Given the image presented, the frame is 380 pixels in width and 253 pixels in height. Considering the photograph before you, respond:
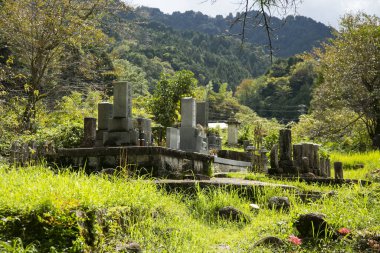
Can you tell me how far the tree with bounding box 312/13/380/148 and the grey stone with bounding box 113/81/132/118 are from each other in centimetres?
1584

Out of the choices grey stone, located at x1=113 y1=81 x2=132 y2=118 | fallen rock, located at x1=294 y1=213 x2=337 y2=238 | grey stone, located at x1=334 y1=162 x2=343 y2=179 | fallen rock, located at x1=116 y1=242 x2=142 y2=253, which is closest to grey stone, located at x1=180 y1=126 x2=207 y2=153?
grey stone, located at x1=113 y1=81 x2=132 y2=118

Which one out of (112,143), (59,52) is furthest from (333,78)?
(112,143)

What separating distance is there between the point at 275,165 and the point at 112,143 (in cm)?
399

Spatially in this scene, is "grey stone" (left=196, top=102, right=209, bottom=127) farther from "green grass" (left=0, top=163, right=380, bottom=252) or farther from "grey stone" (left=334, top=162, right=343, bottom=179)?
"green grass" (left=0, top=163, right=380, bottom=252)

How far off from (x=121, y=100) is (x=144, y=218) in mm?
5720

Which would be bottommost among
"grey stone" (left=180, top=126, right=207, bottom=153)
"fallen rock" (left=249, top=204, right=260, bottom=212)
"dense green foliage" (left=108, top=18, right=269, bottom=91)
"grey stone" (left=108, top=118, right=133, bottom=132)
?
Answer: "fallen rock" (left=249, top=204, right=260, bottom=212)

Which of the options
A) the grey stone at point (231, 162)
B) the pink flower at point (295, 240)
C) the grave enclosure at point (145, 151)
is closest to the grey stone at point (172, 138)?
the grave enclosure at point (145, 151)

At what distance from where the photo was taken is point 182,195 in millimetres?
8523

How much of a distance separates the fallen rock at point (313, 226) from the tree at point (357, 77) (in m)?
19.1

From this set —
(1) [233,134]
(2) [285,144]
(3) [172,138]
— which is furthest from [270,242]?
(1) [233,134]

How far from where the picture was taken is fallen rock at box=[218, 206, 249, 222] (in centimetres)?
773

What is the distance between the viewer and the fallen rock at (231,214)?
305 inches

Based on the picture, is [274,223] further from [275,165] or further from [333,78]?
[333,78]

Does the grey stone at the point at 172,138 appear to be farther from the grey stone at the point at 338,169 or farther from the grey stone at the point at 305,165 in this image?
the grey stone at the point at 338,169
